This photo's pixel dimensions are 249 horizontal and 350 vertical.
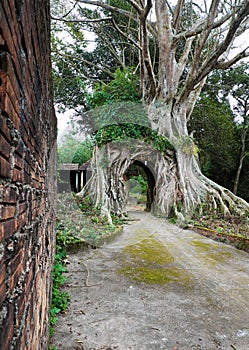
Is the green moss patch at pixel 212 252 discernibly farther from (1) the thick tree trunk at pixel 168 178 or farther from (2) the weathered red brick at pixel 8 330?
(2) the weathered red brick at pixel 8 330

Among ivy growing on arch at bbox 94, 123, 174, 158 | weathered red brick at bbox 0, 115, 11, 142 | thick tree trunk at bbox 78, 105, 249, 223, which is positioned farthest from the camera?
ivy growing on arch at bbox 94, 123, 174, 158

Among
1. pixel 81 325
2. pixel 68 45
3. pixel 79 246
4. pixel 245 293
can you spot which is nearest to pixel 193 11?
pixel 68 45

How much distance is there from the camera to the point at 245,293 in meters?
3.81

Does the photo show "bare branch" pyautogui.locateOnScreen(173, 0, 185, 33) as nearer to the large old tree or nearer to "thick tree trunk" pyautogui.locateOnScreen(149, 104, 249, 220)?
the large old tree

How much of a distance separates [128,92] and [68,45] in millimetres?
4441

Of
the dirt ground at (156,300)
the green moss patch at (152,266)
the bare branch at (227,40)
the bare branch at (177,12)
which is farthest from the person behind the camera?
the bare branch at (177,12)

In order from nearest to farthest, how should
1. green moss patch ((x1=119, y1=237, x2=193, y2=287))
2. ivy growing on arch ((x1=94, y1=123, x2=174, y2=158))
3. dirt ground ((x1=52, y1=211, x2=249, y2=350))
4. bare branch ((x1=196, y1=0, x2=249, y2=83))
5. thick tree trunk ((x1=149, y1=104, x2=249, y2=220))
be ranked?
dirt ground ((x1=52, y1=211, x2=249, y2=350)) < green moss patch ((x1=119, y1=237, x2=193, y2=287)) < bare branch ((x1=196, y1=0, x2=249, y2=83)) < thick tree trunk ((x1=149, y1=104, x2=249, y2=220)) < ivy growing on arch ((x1=94, y1=123, x2=174, y2=158))

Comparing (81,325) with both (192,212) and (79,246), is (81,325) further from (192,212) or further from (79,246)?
(192,212)

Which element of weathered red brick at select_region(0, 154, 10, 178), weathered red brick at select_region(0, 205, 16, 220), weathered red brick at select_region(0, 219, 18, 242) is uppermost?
weathered red brick at select_region(0, 154, 10, 178)

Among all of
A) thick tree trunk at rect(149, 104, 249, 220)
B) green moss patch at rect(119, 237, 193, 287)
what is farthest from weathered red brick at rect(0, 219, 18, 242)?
thick tree trunk at rect(149, 104, 249, 220)

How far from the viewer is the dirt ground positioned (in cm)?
264

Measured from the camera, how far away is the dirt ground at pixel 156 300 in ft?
8.65

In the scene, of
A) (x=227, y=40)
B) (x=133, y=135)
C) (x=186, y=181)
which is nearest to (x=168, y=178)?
(x=186, y=181)

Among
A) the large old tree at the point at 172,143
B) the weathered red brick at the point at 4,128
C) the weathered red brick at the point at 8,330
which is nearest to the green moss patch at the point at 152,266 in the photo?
the large old tree at the point at 172,143
